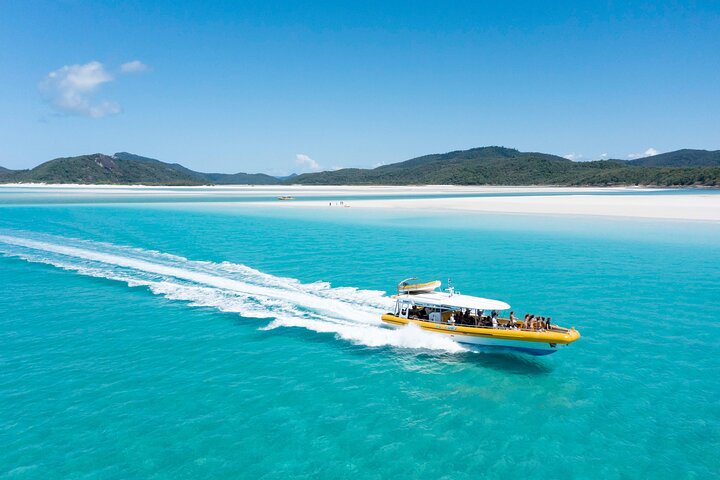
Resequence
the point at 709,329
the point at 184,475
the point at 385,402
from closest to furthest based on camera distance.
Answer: the point at 184,475
the point at 385,402
the point at 709,329

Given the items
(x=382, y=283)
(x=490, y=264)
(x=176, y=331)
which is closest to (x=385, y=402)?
(x=176, y=331)

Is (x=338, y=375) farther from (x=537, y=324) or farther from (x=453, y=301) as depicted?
(x=537, y=324)

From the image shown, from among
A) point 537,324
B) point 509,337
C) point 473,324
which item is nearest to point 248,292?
point 473,324

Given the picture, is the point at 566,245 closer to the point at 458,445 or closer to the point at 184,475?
the point at 458,445

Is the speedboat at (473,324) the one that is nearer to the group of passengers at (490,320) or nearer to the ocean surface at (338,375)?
the group of passengers at (490,320)

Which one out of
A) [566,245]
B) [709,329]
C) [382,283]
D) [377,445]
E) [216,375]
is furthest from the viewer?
[566,245]

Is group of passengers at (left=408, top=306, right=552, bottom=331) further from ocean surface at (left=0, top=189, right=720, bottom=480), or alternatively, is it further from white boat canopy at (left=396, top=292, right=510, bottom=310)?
ocean surface at (left=0, top=189, right=720, bottom=480)
